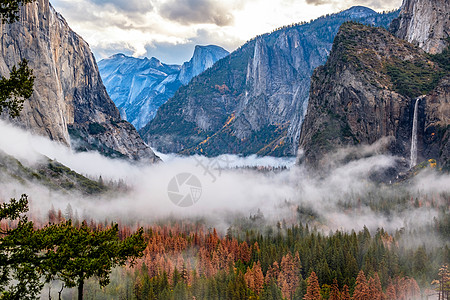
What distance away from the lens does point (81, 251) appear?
2683cm

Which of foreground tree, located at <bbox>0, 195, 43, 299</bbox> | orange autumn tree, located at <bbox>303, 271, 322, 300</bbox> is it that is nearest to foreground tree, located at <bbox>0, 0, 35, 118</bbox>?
foreground tree, located at <bbox>0, 195, 43, 299</bbox>

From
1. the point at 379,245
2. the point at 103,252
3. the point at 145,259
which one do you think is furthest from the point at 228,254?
the point at 103,252

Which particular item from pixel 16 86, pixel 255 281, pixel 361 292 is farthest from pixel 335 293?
pixel 16 86

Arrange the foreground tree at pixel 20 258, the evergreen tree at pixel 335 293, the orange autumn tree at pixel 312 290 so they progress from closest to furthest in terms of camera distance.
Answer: the foreground tree at pixel 20 258
the orange autumn tree at pixel 312 290
the evergreen tree at pixel 335 293

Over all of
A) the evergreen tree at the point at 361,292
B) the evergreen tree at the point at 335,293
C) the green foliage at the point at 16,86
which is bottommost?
the evergreen tree at the point at 335,293

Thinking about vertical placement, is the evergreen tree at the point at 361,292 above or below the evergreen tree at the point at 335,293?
above

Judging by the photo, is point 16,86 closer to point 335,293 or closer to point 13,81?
point 13,81

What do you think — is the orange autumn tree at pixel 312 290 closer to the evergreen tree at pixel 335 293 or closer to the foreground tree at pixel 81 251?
the evergreen tree at pixel 335 293

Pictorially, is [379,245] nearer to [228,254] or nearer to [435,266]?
[435,266]

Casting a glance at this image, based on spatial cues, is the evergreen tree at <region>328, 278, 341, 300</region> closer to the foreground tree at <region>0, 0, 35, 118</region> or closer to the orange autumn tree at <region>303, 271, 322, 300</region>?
the orange autumn tree at <region>303, 271, 322, 300</region>

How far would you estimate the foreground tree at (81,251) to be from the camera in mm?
25219

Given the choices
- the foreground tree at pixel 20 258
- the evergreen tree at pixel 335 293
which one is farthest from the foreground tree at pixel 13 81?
the evergreen tree at pixel 335 293

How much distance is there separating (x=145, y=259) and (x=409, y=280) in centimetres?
10511

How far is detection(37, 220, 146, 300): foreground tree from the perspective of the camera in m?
25.2
